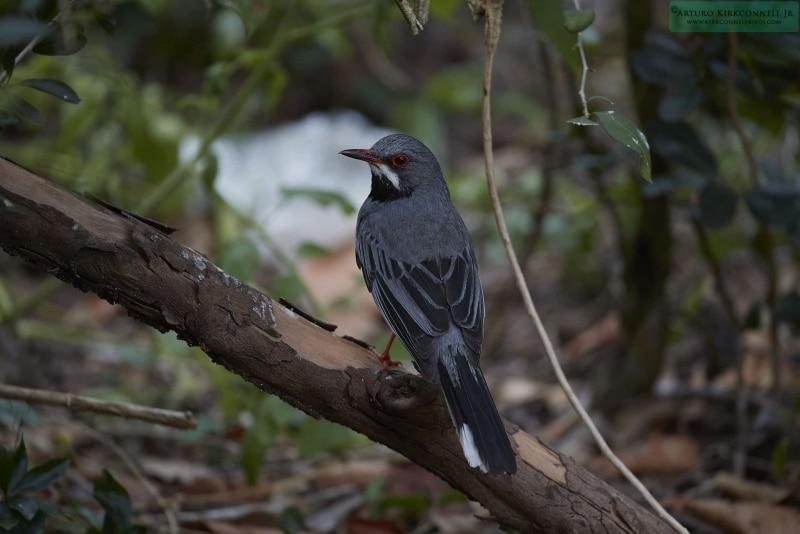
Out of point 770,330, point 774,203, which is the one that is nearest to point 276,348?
point 774,203

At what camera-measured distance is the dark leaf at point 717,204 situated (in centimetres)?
433

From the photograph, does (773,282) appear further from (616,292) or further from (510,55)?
(510,55)

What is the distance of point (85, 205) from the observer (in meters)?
2.78

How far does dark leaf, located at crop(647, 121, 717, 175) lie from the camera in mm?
4355

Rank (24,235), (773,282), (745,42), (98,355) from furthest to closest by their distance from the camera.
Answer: (98,355) → (773,282) → (745,42) → (24,235)

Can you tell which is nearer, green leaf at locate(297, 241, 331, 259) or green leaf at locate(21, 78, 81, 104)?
green leaf at locate(21, 78, 81, 104)

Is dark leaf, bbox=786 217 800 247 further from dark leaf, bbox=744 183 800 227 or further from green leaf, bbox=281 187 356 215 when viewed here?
green leaf, bbox=281 187 356 215

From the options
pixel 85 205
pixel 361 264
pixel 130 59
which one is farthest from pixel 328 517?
pixel 130 59

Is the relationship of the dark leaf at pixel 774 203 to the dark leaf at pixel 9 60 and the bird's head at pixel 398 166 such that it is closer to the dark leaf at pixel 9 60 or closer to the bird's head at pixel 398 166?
the bird's head at pixel 398 166

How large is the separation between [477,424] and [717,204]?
2096 millimetres

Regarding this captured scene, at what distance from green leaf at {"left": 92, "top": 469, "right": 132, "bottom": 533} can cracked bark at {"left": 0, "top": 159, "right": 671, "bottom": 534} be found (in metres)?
0.67

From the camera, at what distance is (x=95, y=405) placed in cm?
323

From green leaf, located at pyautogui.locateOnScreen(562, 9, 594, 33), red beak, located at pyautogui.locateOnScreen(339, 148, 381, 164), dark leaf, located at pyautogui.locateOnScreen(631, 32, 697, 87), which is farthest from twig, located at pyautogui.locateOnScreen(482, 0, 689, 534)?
red beak, located at pyautogui.locateOnScreen(339, 148, 381, 164)

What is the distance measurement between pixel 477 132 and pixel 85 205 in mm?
8960
